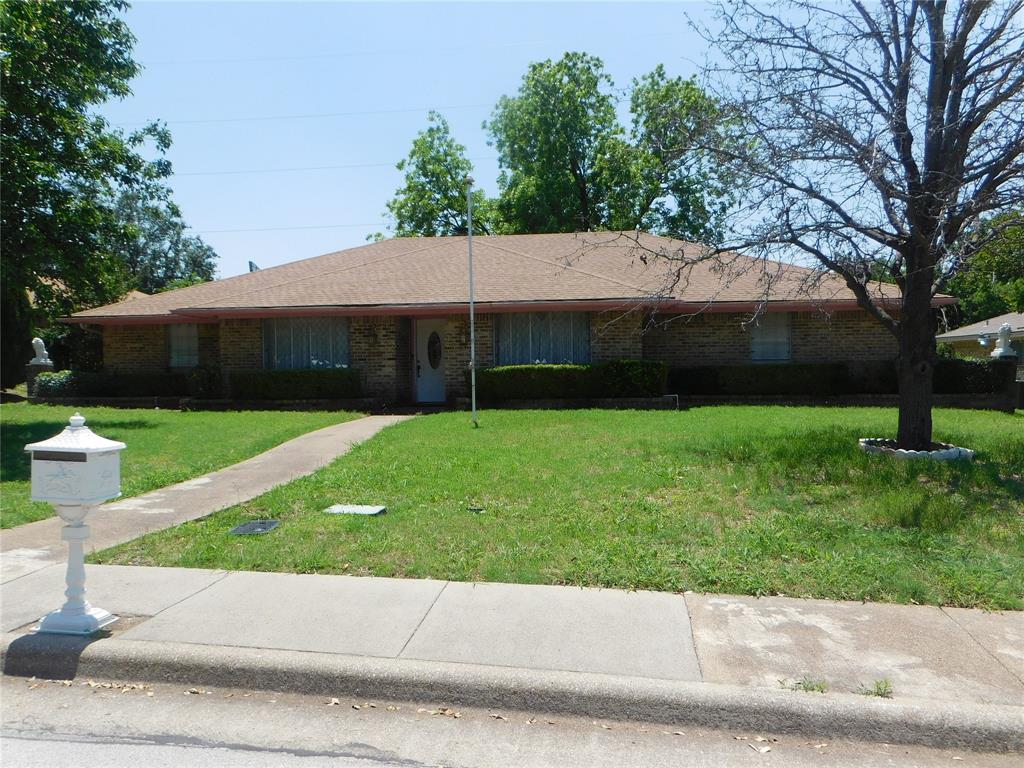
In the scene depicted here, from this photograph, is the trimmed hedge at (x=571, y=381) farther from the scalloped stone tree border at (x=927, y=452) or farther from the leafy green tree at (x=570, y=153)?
the leafy green tree at (x=570, y=153)

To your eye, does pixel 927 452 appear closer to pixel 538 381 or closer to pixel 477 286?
pixel 538 381

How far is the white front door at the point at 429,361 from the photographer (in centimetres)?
1867

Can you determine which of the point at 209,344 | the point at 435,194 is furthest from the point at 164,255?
the point at 209,344

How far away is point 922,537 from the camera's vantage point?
6340mm

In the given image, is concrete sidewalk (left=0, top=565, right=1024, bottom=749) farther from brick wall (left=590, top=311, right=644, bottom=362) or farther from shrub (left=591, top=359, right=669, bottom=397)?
brick wall (left=590, top=311, right=644, bottom=362)

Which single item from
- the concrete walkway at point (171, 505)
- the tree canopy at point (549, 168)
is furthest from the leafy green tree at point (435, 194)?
the concrete walkway at point (171, 505)

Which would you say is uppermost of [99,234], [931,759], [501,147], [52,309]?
[501,147]

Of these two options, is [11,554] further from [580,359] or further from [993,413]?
[993,413]


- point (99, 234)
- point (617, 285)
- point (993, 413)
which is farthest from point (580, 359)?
point (99, 234)

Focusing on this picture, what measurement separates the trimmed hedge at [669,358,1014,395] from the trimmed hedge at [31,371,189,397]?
13226 mm

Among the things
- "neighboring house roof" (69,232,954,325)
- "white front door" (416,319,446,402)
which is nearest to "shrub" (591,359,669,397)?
"neighboring house roof" (69,232,954,325)

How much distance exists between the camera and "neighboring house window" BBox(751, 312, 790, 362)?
1889 centimetres

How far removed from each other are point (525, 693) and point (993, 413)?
15888 millimetres

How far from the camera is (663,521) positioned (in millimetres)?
6848
